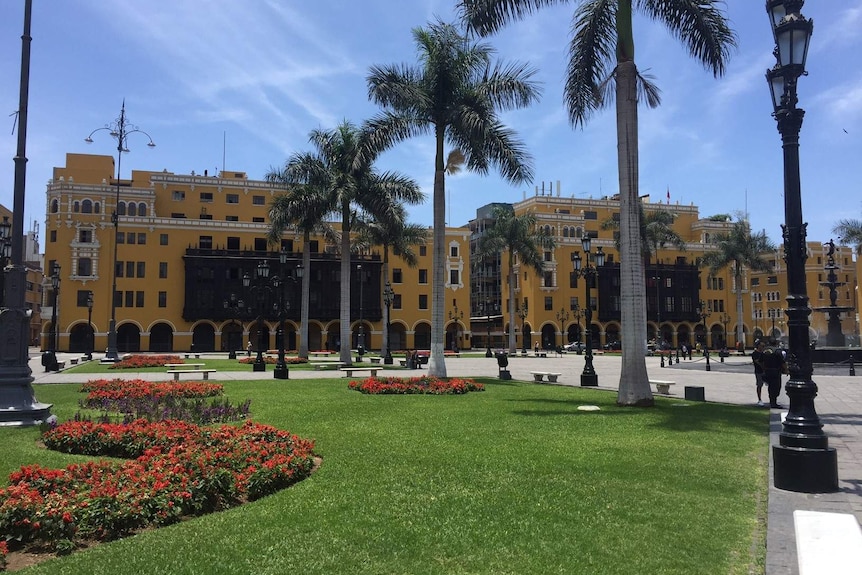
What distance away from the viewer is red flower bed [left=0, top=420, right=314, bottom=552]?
5387mm

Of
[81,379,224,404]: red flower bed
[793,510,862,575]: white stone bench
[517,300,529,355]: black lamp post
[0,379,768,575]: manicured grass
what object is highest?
[517,300,529,355]: black lamp post

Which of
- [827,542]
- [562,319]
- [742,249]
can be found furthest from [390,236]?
[742,249]

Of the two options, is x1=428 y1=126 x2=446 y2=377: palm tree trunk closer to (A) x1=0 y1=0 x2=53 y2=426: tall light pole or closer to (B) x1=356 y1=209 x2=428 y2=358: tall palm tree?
(B) x1=356 y1=209 x2=428 y2=358: tall palm tree

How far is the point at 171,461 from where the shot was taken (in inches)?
289

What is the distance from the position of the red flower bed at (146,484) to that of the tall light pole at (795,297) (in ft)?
18.7

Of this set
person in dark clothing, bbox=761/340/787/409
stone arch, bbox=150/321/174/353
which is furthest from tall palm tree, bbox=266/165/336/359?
stone arch, bbox=150/321/174/353

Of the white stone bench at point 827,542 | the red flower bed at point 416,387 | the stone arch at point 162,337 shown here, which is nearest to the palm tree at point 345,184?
the red flower bed at point 416,387

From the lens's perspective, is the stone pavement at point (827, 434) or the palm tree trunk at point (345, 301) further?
the palm tree trunk at point (345, 301)

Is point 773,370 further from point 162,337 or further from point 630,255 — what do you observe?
point 162,337

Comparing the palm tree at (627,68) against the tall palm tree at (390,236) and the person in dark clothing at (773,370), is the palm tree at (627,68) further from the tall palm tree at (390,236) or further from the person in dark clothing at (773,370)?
the tall palm tree at (390,236)

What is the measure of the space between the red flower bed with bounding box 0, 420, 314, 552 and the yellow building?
49.8m

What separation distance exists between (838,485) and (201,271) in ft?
208

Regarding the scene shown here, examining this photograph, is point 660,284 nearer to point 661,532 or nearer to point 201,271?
point 201,271

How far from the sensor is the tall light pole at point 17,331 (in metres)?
11.6
